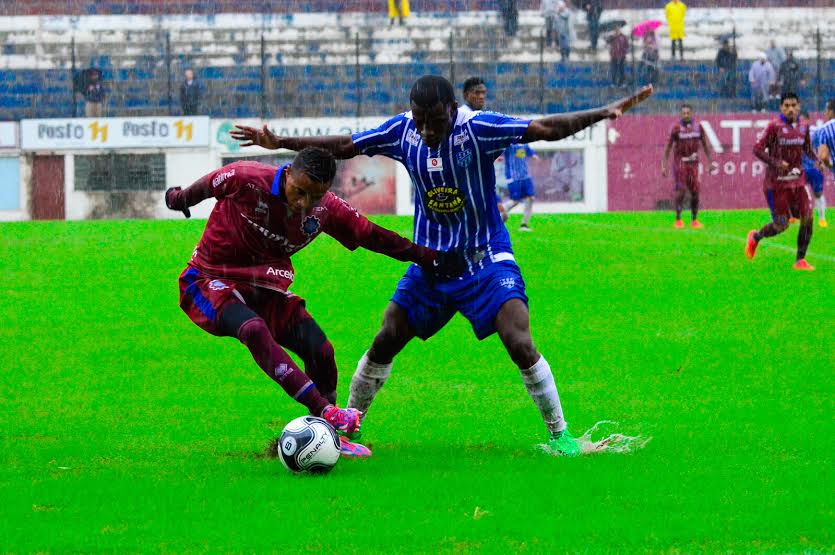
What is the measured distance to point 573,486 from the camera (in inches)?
244

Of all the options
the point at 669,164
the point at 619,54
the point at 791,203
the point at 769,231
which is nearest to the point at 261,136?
the point at 791,203

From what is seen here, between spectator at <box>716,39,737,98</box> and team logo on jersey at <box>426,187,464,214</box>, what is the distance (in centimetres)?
3136

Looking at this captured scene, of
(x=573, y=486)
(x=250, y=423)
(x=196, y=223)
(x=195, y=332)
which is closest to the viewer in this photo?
Result: (x=573, y=486)

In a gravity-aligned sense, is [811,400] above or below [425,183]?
below

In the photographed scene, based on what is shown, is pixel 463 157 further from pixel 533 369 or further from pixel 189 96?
pixel 189 96

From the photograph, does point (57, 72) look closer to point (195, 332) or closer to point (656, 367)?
point (195, 332)

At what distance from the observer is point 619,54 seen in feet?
122

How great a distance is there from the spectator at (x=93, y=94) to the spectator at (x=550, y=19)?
12.7 meters

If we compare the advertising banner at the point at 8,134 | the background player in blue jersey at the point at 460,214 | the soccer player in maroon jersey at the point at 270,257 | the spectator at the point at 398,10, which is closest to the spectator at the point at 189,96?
the advertising banner at the point at 8,134

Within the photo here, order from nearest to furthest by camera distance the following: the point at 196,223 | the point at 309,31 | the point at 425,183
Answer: the point at 425,183 → the point at 196,223 → the point at 309,31

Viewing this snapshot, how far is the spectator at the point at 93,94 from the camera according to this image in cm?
3559

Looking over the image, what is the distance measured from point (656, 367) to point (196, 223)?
20140 mm

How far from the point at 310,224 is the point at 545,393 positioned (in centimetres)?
150

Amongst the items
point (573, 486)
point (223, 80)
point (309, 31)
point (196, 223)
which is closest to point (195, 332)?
point (573, 486)
